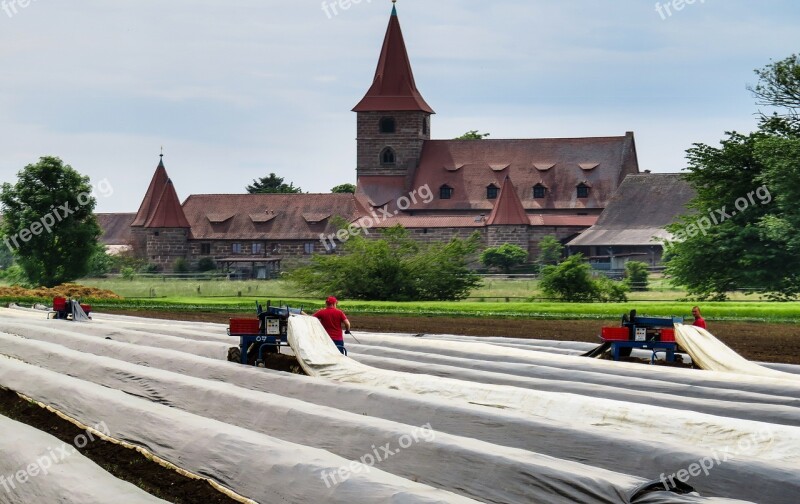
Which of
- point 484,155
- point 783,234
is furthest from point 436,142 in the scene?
point 783,234

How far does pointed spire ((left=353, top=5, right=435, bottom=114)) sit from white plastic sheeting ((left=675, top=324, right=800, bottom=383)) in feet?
302

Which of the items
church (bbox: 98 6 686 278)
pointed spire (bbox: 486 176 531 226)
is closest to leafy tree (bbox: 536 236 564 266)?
church (bbox: 98 6 686 278)

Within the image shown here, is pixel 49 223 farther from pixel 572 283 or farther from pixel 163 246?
pixel 572 283

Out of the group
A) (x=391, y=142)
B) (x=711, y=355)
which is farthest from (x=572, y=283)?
(x=391, y=142)

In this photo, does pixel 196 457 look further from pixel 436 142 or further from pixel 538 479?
pixel 436 142

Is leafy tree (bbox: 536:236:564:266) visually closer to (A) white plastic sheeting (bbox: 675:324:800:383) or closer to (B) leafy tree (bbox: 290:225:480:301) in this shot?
(B) leafy tree (bbox: 290:225:480:301)

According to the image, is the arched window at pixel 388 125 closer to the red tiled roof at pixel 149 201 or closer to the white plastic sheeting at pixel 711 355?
the red tiled roof at pixel 149 201

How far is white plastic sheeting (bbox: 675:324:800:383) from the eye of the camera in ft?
61.8

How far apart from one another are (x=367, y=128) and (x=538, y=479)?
338ft

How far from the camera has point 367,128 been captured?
4400 inches

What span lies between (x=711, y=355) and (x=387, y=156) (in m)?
92.7

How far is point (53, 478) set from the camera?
11.0 metres

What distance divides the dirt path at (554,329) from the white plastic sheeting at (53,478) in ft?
52.5

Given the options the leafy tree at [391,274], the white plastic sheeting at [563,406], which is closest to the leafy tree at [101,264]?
the leafy tree at [391,274]
